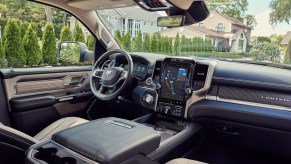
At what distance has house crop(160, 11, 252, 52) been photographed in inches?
100

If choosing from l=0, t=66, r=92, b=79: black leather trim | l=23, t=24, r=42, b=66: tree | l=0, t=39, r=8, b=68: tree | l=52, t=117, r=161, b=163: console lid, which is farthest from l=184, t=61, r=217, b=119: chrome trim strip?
l=23, t=24, r=42, b=66: tree

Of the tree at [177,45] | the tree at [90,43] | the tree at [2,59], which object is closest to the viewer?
the tree at [177,45]

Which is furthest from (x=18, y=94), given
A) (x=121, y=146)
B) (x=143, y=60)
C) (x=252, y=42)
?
(x=252, y=42)

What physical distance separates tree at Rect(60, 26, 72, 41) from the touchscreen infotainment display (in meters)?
1.48

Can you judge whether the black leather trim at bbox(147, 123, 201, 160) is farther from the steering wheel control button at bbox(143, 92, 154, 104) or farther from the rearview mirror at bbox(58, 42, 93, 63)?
the rearview mirror at bbox(58, 42, 93, 63)

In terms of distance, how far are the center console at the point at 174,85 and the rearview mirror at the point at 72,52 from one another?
1.10m

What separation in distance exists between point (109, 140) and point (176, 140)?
37.0 inches

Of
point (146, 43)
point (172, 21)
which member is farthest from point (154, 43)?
point (172, 21)

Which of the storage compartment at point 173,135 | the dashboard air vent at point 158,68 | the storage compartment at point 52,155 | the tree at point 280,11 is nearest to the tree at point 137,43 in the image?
the dashboard air vent at point 158,68

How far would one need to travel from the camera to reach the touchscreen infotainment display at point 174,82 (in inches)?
97.2

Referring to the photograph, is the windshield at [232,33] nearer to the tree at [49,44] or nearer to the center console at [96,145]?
the tree at [49,44]

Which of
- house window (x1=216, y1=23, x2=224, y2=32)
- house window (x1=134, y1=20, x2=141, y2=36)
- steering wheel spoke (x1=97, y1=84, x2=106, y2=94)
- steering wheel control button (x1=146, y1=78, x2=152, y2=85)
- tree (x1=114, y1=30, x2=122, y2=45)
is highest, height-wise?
house window (x1=134, y1=20, x2=141, y2=36)

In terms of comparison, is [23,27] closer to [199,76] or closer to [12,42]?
[12,42]

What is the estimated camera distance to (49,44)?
389 cm
